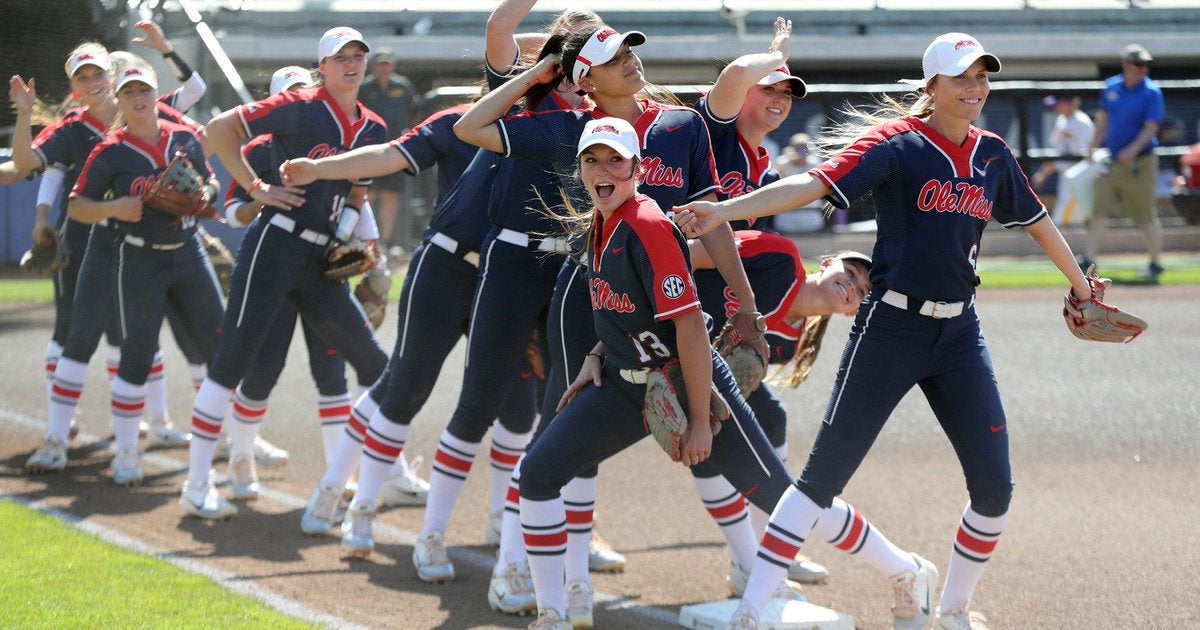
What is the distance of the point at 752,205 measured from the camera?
14.3 ft

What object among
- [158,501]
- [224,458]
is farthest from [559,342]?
[224,458]

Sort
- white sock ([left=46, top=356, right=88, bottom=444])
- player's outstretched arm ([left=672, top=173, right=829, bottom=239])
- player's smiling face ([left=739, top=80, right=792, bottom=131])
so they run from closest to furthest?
player's outstretched arm ([left=672, top=173, right=829, bottom=239]) → player's smiling face ([left=739, top=80, right=792, bottom=131]) → white sock ([left=46, top=356, right=88, bottom=444])

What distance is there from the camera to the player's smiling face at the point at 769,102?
548cm

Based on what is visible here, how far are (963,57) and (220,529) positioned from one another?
157 inches

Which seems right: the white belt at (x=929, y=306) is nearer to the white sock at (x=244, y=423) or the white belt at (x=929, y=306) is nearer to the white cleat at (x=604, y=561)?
the white cleat at (x=604, y=561)

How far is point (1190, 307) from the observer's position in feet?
42.9

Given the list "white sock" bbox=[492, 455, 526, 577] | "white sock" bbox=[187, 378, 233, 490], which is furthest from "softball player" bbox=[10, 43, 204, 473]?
"white sock" bbox=[492, 455, 526, 577]

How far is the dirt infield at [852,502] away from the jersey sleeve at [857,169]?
160cm

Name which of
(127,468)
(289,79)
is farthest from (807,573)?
(127,468)

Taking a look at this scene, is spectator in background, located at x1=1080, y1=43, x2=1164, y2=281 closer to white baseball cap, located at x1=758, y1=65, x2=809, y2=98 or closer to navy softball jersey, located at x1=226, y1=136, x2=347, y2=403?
navy softball jersey, located at x1=226, y1=136, x2=347, y2=403

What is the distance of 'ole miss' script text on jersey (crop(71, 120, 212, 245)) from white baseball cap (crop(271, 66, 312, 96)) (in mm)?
674

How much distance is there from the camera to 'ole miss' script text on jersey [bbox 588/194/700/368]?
4.33m

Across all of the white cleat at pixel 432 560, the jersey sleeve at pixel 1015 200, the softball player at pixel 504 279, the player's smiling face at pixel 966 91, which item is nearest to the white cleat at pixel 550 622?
the softball player at pixel 504 279

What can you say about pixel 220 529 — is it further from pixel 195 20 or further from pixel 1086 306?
pixel 195 20
